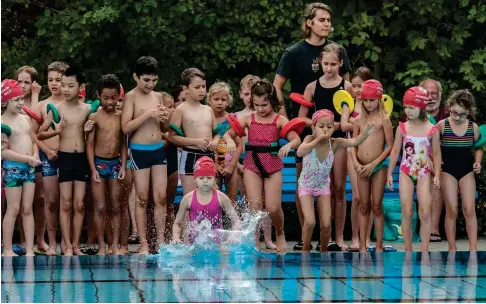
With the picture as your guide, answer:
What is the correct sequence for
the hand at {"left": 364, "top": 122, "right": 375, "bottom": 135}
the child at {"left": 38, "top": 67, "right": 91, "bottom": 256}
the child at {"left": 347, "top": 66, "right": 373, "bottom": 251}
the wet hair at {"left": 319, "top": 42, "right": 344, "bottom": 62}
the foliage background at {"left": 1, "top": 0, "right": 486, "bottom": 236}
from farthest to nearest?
the foliage background at {"left": 1, "top": 0, "right": 486, "bottom": 236} < the child at {"left": 347, "top": 66, "right": 373, "bottom": 251} < the wet hair at {"left": 319, "top": 42, "right": 344, "bottom": 62} < the child at {"left": 38, "top": 67, "right": 91, "bottom": 256} < the hand at {"left": 364, "top": 122, "right": 375, "bottom": 135}

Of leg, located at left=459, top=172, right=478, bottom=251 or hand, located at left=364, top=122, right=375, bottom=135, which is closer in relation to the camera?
hand, located at left=364, top=122, right=375, bottom=135

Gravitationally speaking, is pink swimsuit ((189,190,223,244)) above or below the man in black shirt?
below

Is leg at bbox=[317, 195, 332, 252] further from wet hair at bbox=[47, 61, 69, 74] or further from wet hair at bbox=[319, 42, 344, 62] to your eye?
wet hair at bbox=[47, 61, 69, 74]

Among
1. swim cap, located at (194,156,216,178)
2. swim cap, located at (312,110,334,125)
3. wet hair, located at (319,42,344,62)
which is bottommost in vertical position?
swim cap, located at (194,156,216,178)

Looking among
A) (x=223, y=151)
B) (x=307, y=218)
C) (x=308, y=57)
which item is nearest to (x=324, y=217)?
(x=307, y=218)

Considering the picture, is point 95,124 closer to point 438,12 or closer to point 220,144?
point 220,144

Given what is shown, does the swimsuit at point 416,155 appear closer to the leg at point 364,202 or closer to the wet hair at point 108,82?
the leg at point 364,202

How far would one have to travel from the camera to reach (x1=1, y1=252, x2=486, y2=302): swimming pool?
7.94 meters

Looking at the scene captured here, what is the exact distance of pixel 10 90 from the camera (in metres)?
11.5

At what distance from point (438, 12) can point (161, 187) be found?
5.38 metres

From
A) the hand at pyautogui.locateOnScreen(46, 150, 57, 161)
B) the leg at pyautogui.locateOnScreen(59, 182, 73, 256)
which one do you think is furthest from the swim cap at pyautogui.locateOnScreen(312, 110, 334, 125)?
the hand at pyautogui.locateOnScreen(46, 150, 57, 161)

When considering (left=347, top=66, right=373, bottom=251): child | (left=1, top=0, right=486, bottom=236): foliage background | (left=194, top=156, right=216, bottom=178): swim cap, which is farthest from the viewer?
(left=1, top=0, right=486, bottom=236): foliage background

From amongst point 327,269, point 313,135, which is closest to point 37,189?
point 313,135

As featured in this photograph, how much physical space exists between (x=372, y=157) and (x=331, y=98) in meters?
0.76
